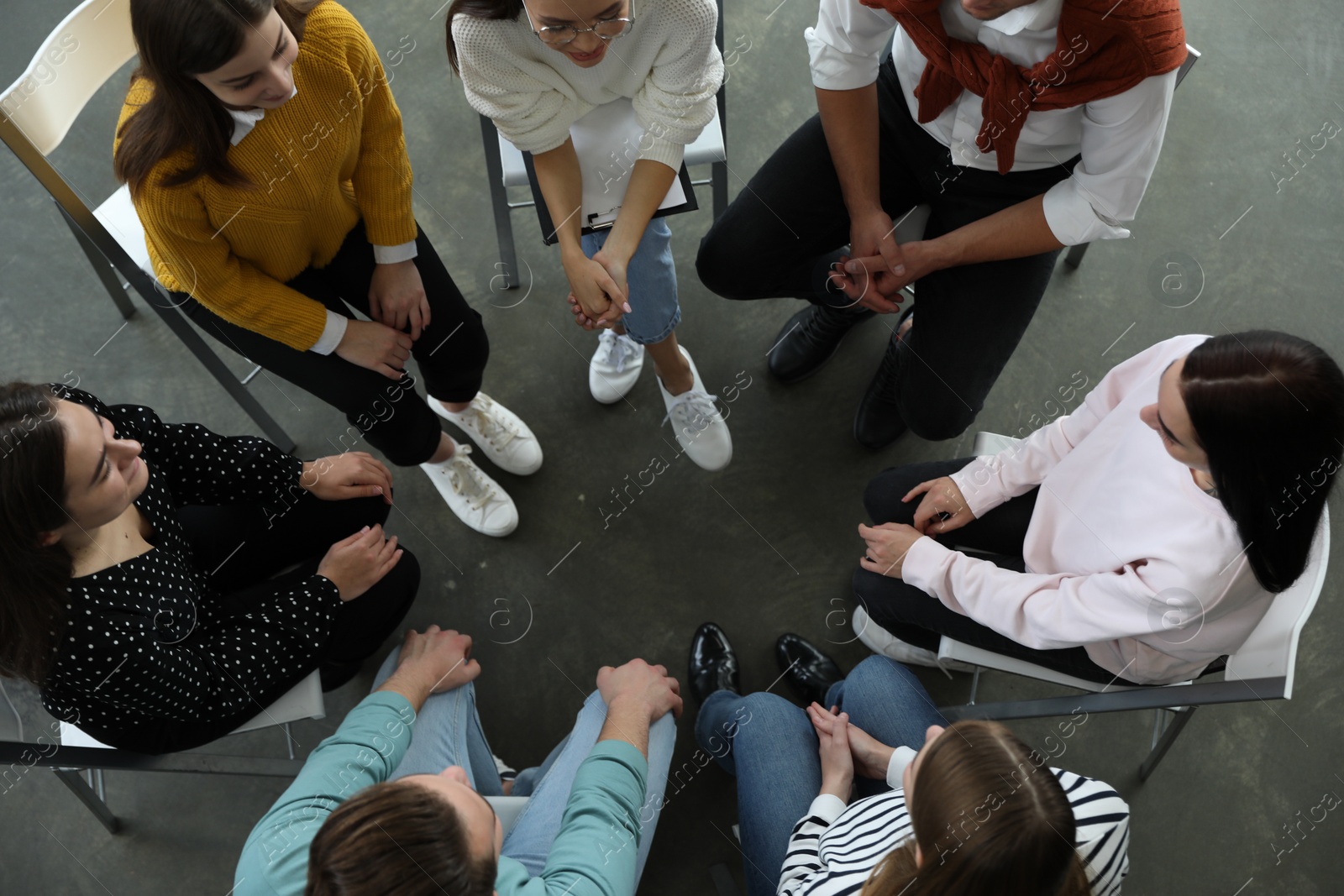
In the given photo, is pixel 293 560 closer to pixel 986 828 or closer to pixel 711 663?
pixel 711 663

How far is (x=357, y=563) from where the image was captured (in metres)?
1.67

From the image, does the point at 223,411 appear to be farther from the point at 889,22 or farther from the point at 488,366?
the point at 889,22

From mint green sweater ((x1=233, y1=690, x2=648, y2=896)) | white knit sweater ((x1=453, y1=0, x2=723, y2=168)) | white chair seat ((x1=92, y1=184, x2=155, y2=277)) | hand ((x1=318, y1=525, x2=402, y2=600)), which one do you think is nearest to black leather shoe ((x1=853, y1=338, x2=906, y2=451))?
white knit sweater ((x1=453, y1=0, x2=723, y2=168))

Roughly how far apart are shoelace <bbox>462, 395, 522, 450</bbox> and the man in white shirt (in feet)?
1.96

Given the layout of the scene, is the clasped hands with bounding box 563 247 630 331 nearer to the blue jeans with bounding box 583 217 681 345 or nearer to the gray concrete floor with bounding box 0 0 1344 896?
the blue jeans with bounding box 583 217 681 345

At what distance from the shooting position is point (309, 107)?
1.53 metres

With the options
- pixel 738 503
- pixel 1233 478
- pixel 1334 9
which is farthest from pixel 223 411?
pixel 1334 9

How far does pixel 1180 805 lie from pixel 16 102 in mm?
2621

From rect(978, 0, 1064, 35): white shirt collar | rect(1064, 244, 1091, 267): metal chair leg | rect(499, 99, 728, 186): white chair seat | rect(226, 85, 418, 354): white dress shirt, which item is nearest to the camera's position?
rect(978, 0, 1064, 35): white shirt collar

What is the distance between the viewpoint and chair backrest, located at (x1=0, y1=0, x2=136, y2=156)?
155 centimetres

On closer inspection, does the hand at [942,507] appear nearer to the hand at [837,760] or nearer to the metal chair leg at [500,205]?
the hand at [837,760]

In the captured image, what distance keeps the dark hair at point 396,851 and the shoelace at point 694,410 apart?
3.97 feet

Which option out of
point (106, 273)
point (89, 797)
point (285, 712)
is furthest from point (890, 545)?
point (106, 273)

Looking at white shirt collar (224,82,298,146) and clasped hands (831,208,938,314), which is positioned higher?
white shirt collar (224,82,298,146)
